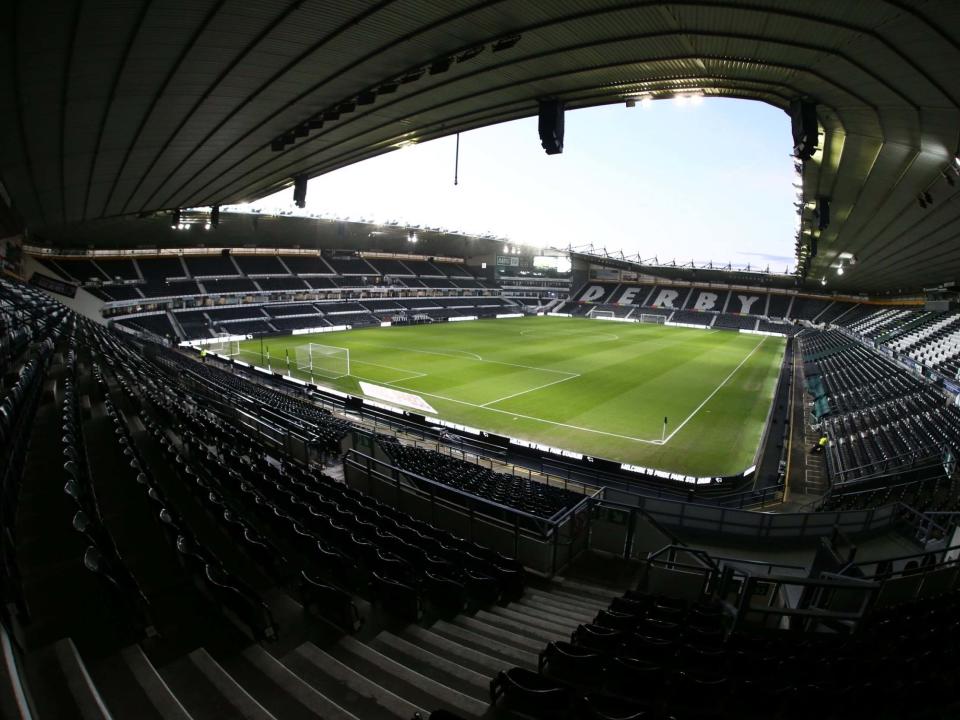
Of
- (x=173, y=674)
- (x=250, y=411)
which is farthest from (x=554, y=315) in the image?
(x=173, y=674)

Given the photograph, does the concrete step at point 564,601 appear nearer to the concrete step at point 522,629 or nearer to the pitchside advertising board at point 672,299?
the concrete step at point 522,629

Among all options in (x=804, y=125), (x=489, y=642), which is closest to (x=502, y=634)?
(x=489, y=642)

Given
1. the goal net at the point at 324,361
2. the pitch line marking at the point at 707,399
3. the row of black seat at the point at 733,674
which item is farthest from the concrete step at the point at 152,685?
the goal net at the point at 324,361

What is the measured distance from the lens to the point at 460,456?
685 inches

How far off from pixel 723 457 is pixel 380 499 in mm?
15114

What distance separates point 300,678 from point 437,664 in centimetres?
123

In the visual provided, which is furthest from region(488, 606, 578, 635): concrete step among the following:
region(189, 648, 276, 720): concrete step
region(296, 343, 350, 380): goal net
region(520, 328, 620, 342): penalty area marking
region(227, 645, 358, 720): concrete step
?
region(520, 328, 620, 342): penalty area marking

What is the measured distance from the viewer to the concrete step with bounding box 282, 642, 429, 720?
134 inches

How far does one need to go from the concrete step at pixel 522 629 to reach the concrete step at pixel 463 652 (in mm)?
571

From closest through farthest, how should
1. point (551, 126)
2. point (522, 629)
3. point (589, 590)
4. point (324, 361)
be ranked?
point (522, 629)
point (589, 590)
point (551, 126)
point (324, 361)

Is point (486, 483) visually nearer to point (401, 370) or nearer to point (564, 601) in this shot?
point (564, 601)

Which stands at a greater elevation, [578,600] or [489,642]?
[489,642]

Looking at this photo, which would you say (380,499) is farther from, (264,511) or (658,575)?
(658,575)

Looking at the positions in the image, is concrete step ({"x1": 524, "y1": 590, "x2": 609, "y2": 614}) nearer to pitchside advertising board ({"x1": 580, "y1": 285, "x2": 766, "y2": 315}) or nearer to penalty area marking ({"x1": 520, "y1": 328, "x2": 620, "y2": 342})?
penalty area marking ({"x1": 520, "y1": 328, "x2": 620, "y2": 342})
